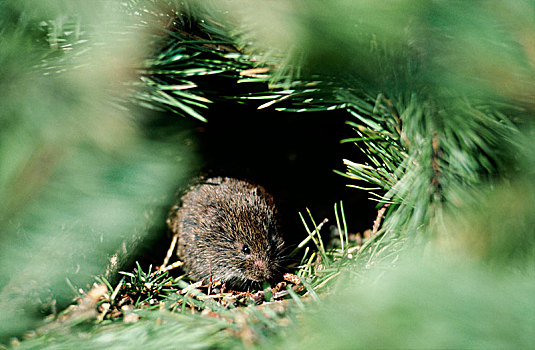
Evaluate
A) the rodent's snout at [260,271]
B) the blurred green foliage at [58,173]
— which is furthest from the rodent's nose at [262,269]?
the blurred green foliage at [58,173]

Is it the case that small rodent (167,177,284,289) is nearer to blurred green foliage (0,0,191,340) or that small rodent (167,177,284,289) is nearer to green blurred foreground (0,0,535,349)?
green blurred foreground (0,0,535,349)

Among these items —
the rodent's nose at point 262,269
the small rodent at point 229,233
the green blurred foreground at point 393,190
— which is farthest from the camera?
the small rodent at point 229,233

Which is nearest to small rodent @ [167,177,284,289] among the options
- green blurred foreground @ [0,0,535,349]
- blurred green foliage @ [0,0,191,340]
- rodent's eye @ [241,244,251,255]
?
rodent's eye @ [241,244,251,255]

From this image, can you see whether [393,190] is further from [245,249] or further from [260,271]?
[245,249]

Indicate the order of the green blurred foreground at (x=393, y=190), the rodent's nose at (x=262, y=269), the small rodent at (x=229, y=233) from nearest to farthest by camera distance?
1. the green blurred foreground at (x=393, y=190)
2. the rodent's nose at (x=262, y=269)
3. the small rodent at (x=229, y=233)

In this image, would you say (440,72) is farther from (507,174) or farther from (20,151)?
(20,151)

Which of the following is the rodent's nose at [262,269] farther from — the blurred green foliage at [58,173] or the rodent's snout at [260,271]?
the blurred green foliage at [58,173]
